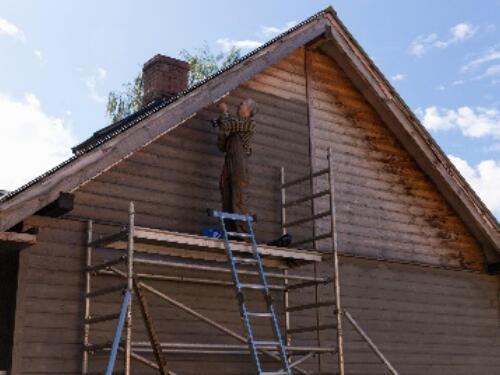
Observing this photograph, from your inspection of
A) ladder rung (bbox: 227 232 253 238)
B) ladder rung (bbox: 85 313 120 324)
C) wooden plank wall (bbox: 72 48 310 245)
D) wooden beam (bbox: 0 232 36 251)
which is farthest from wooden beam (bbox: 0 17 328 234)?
ladder rung (bbox: 227 232 253 238)

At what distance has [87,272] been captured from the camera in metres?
9.21

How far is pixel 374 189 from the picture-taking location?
12953 millimetres

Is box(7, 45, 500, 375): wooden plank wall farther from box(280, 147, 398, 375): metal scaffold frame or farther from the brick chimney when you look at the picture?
the brick chimney

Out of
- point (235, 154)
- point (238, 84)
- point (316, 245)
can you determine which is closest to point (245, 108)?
point (238, 84)

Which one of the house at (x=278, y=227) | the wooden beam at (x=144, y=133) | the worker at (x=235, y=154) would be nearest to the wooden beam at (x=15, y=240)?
the house at (x=278, y=227)

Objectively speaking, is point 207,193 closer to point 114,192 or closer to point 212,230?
point 212,230

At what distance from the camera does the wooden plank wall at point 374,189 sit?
1250 centimetres

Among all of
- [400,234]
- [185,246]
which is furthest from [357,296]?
[185,246]

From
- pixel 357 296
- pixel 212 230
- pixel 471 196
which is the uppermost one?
pixel 471 196

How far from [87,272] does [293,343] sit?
340 centimetres

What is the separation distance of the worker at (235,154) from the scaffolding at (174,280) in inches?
28.6

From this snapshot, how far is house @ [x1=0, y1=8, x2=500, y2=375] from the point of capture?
8.96 meters

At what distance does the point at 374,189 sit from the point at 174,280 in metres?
4.53

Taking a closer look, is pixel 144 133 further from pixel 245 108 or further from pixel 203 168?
pixel 245 108
